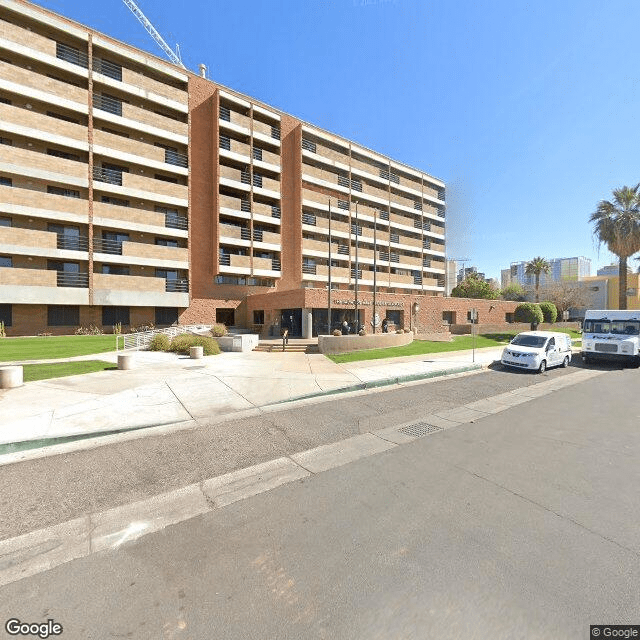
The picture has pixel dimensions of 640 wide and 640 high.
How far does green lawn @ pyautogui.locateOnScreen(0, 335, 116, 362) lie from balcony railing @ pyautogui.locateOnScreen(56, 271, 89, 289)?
17.6 ft

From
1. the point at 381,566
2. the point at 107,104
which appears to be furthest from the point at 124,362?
the point at 107,104

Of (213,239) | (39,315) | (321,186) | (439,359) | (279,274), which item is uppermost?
(321,186)

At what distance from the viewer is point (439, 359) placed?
17500 mm

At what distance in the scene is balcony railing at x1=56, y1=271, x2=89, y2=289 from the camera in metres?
25.4

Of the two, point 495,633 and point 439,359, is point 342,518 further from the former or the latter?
point 439,359

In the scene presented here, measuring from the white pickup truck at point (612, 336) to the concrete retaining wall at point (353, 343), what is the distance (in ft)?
34.8

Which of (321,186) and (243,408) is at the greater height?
(321,186)

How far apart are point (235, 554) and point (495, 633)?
2.24 m

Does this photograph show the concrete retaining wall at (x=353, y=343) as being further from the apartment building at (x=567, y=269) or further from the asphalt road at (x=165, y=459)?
the apartment building at (x=567, y=269)

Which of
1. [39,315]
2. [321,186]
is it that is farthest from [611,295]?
[39,315]

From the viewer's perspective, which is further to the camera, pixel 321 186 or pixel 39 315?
pixel 321 186

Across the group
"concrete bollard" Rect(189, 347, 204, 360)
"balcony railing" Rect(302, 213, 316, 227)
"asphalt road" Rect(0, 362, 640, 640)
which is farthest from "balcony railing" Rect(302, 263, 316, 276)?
"asphalt road" Rect(0, 362, 640, 640)

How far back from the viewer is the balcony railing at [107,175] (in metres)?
26.8

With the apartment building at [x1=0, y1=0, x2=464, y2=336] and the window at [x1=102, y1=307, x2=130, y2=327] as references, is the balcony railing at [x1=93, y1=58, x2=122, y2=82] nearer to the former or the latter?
the apartment building at [x1=0, y1=0, x2=464, y2=336]
